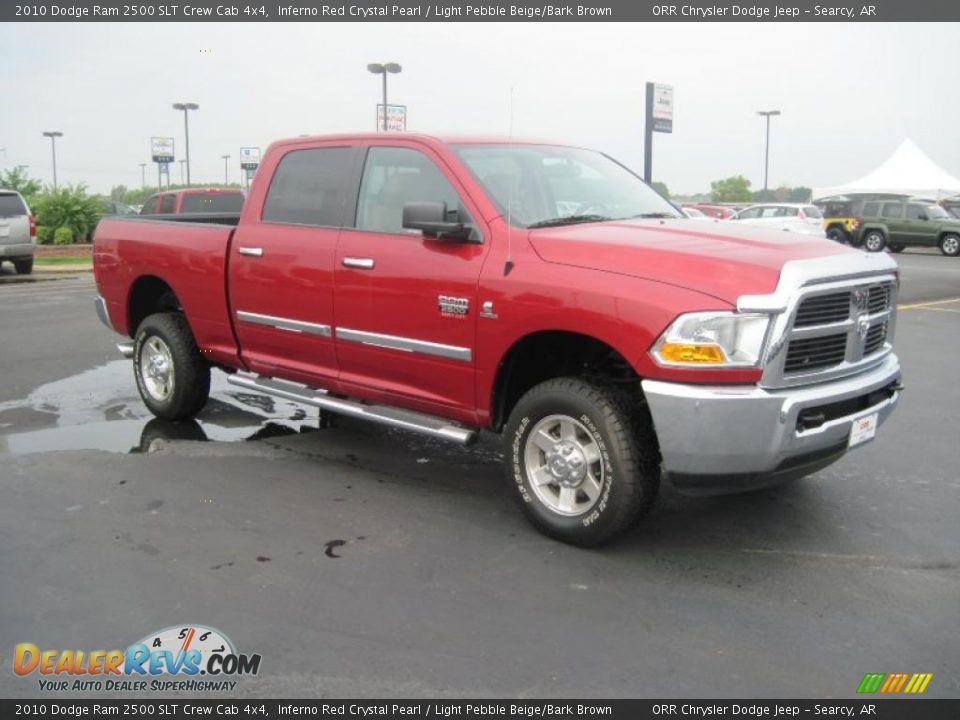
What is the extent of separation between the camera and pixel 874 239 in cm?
3269

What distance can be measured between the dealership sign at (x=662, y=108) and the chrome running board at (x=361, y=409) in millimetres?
22776

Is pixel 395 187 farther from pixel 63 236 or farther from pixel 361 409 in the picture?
pixel 63 236

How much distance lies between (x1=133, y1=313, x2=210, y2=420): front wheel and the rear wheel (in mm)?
30288

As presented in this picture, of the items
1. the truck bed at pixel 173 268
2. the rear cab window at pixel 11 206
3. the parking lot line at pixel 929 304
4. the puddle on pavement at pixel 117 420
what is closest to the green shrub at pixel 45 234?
the rear cab window at pixel 11 206

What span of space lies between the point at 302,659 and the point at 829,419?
2507 mm

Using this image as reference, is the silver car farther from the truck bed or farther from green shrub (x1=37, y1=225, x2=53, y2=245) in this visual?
the truck bed

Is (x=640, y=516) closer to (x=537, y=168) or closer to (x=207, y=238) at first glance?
(x=537, y=168)

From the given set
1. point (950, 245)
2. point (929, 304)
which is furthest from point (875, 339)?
point (950, 245)

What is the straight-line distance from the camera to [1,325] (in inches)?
466

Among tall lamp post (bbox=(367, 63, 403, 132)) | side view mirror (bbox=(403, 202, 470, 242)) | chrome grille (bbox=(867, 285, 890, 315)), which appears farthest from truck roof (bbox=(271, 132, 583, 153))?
tall lamp post (bbox=(367, 63, 403, 132))

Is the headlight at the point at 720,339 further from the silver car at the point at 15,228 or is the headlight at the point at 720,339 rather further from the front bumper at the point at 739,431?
the silver car at the point at 15,228

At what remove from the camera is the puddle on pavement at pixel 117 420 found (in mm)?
6414

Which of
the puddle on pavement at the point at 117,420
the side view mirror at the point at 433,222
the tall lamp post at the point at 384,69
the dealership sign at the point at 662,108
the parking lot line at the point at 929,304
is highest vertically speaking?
the tall lamp post at the point at 384,69

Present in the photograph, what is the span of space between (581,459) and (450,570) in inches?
31.9
